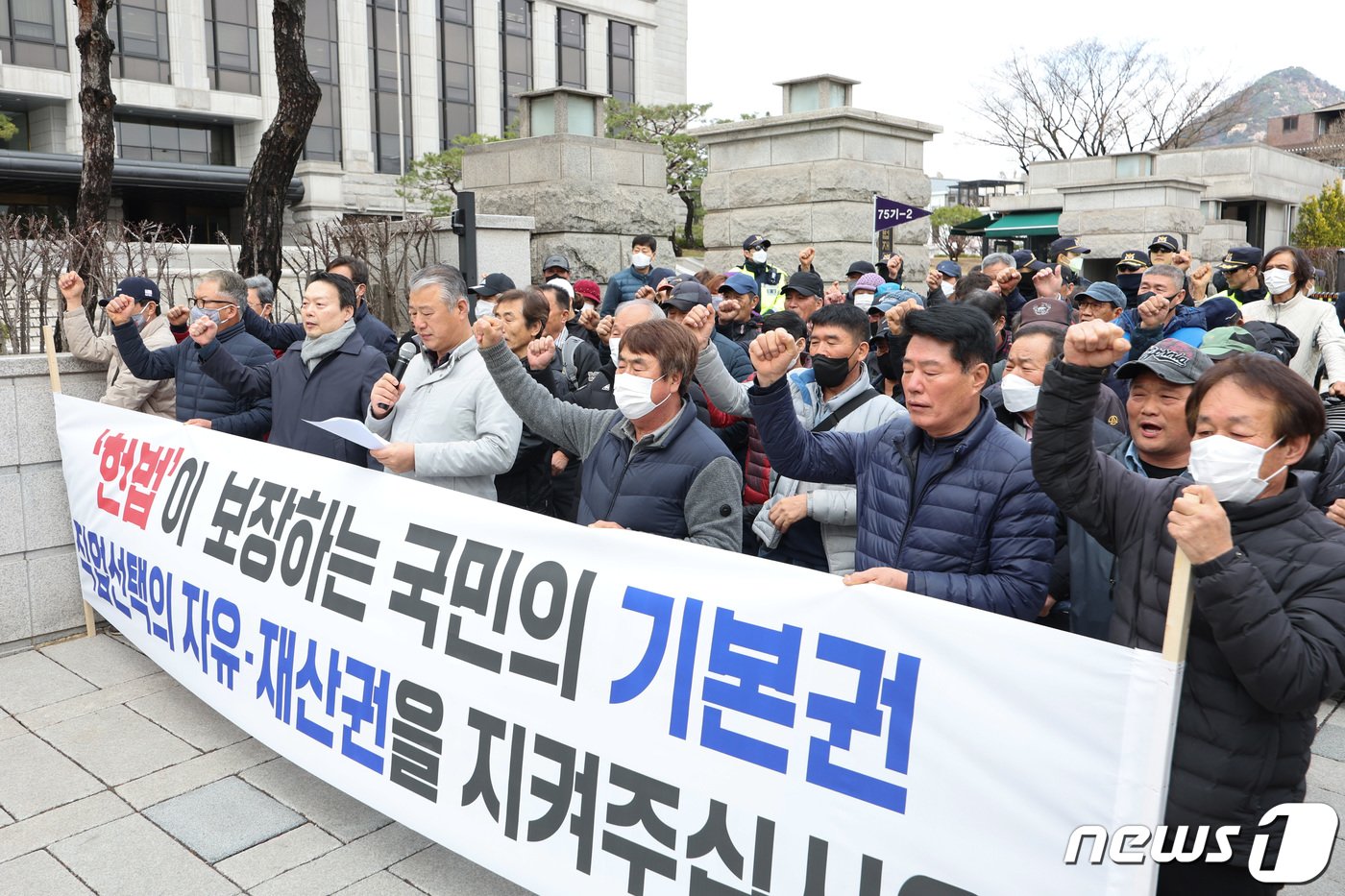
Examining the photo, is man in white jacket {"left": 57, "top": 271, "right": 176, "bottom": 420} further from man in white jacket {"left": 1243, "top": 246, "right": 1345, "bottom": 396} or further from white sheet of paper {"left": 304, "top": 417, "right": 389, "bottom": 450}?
man in white jacket {"left": 1243, "top": 246, "right": 1345, "bottom": 396}

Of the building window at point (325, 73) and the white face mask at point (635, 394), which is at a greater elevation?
the building window at point (325, 73)

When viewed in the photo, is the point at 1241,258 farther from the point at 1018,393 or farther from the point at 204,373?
the point at 204,373

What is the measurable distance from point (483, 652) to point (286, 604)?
3.66ft

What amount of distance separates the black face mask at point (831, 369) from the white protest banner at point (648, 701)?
1.29m

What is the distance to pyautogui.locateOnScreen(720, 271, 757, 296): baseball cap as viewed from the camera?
21.4 ft

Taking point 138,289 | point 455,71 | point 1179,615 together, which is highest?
point 455,71

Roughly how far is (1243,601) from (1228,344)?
2.23 m

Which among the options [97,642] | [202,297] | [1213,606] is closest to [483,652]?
[1213,606]

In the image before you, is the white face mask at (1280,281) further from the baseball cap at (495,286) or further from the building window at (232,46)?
the building window at (232,46)

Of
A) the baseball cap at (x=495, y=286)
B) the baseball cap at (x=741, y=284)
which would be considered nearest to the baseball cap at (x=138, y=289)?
the baseball cap at (x=495, y=286)

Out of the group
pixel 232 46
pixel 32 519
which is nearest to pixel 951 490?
pixel 32 519

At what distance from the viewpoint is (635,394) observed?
135 inches

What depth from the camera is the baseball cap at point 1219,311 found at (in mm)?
6781

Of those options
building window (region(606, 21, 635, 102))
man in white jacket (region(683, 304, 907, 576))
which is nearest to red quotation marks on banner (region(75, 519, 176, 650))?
man in white jacket (region(683, 304, 907, 576))
